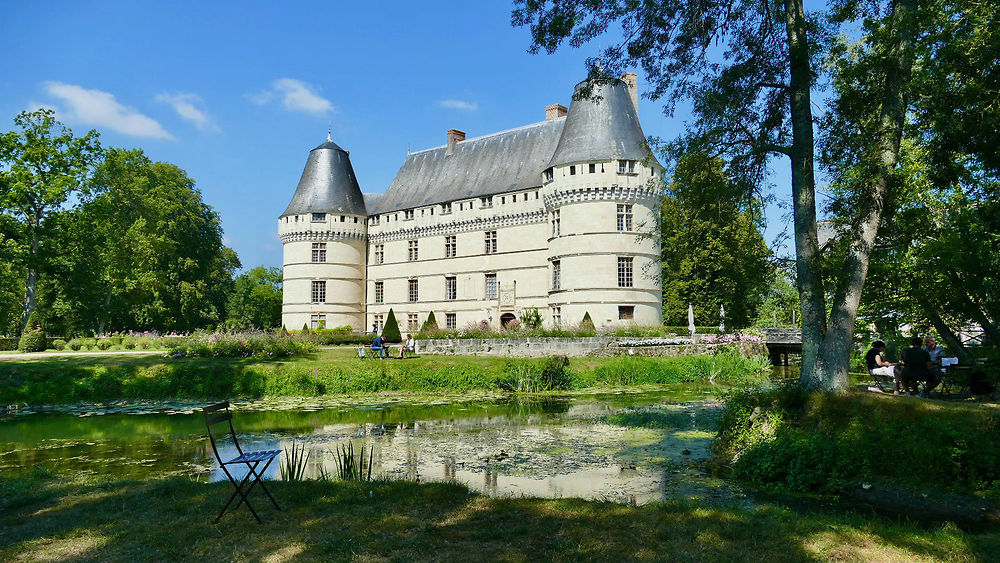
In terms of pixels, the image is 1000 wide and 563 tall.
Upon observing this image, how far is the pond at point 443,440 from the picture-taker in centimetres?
738

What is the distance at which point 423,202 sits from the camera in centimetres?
3725

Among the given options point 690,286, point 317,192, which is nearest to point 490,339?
point 690,286

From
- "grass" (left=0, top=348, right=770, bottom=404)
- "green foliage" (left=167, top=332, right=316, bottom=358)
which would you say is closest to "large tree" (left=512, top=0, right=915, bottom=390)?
"grass" (left=0, top=348, right=770, bottom=404)

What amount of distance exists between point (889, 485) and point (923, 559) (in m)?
2.92

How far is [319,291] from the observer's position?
37781 millimetres

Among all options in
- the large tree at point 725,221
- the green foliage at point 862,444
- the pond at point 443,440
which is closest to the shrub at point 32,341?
the pond at point 443,440

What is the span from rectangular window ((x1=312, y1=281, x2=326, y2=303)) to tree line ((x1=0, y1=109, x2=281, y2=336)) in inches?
272

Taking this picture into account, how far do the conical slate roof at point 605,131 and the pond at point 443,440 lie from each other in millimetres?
15615

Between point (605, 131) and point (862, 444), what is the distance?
23.5 m

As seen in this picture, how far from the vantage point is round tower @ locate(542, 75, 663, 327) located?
93.4ft

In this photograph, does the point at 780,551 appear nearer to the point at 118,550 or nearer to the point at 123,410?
the point at 118,550

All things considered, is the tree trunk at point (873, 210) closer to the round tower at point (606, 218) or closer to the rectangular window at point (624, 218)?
the round tower at point (606, 218)

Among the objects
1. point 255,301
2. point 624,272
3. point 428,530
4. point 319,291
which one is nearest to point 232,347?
point 428,530

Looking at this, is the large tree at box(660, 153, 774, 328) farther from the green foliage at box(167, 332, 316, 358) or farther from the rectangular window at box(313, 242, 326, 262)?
the rectangular window at box(313, 242, 326, 262)
